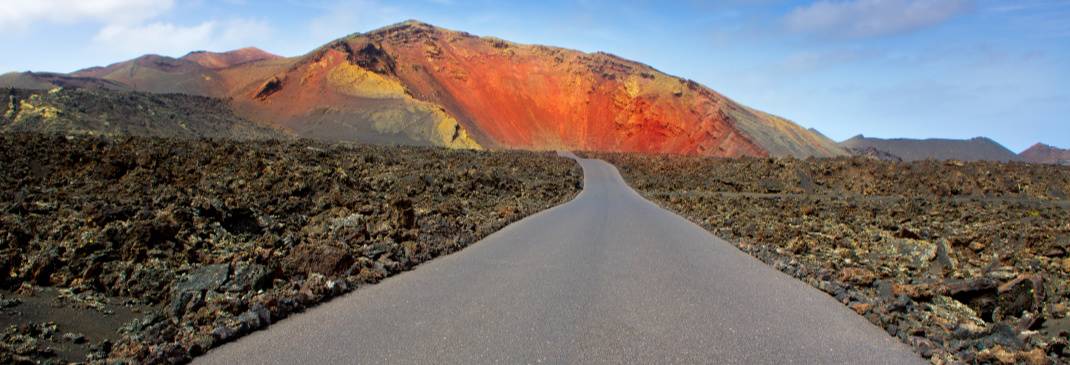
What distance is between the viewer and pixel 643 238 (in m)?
14.0

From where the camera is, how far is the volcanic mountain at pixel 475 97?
75.9 meters

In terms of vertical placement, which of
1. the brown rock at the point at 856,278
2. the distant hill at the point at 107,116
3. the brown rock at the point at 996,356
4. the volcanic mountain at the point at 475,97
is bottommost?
the brown rock at the point at 856,278

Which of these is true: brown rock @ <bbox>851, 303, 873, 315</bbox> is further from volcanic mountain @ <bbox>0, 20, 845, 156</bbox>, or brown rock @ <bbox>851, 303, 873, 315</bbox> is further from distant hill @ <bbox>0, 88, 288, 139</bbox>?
volcanic mountain @ <bbox>0, 20, 845, 156</bbox>

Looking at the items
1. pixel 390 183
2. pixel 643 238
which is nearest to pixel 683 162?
pixel 390 183

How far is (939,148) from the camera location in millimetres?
174250

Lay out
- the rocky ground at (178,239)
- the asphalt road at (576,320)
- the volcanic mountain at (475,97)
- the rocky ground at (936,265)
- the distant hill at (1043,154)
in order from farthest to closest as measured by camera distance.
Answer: the distant hill at (1043,154)
the volcanic mountain at (475,97)
the rocky ground at (936,265)
the rocky ground at (178,239)
the asphalt road at (576,320)

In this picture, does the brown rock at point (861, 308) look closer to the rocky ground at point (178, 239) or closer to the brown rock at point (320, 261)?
the rocky ground at point (178, 239)

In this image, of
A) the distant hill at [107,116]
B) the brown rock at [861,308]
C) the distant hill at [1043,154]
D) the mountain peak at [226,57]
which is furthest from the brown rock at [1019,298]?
the distant hill at [1043,154]

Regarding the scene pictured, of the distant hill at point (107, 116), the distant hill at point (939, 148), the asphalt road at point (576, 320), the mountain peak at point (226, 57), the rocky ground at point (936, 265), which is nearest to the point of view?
the asphalt road at point (576, 320)

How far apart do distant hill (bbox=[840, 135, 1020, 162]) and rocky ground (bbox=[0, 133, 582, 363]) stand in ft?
554

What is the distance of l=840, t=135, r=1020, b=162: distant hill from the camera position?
16712 cm

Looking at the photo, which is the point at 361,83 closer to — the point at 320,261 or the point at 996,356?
the point at 320,261

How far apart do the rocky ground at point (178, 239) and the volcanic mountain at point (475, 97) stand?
163 ft

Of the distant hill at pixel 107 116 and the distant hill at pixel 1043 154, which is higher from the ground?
the distant hill at pixel 1043 154
